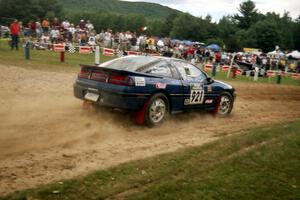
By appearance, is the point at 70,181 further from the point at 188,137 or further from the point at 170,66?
the point at 170,66

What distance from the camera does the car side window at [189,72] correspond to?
8.90 m

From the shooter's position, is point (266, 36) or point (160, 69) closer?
point (160, 69)

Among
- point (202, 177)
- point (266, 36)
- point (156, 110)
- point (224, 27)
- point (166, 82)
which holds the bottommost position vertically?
point (202, 177)

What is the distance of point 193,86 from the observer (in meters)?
9.02

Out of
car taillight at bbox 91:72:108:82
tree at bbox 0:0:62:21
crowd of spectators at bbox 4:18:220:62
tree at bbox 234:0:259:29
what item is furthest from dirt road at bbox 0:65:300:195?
tree at bbox 234:0:259:29

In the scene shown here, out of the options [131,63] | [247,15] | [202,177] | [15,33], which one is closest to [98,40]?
[15,33]

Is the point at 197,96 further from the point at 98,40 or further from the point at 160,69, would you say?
the point at 98,40

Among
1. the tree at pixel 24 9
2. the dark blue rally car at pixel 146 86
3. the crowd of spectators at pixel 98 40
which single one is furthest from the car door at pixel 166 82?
the tree at pixel 24 9

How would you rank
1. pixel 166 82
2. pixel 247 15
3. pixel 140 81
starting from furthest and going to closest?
pixel 247 15
pixel 166 82
pixel 140 81

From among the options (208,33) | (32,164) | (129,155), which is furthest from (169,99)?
(208,33)

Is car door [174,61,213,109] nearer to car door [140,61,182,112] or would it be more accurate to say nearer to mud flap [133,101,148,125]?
car door [140,61,182,112]

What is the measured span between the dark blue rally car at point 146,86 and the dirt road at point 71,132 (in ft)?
1.50

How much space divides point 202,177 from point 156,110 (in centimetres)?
315

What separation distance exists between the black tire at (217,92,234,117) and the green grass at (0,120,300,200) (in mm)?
3274
